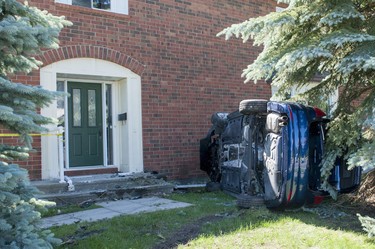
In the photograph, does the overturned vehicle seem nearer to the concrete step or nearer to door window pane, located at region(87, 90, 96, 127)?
the concrete step

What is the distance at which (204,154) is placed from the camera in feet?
28.3

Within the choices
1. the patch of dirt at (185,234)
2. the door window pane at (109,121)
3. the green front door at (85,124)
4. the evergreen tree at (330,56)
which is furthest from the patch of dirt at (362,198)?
the green front door at (85,124)

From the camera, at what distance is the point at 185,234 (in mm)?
4895

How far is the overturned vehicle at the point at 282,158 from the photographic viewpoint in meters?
5.54

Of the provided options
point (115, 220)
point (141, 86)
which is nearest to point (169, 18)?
point (141, 86)

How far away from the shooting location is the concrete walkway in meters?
5.82

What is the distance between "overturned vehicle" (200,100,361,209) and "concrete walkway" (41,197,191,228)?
4.16 feet

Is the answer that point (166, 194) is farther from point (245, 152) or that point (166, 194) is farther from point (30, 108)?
point (30, 108)

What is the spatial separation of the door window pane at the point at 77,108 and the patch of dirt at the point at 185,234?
14.0 feet

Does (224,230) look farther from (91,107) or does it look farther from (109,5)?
(109,5)

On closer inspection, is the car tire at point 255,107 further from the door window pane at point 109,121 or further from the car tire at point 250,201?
the door window pane at point 109,121

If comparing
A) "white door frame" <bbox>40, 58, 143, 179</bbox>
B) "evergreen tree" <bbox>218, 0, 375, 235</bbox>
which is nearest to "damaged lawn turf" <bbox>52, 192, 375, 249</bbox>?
"evergreen tree" <bbox>218, 0, 375, 235</bbox>

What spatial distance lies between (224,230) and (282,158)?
1303 mm

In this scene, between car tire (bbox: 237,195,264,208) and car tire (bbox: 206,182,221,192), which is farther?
car tire (bbox: 206,182,221,192)
